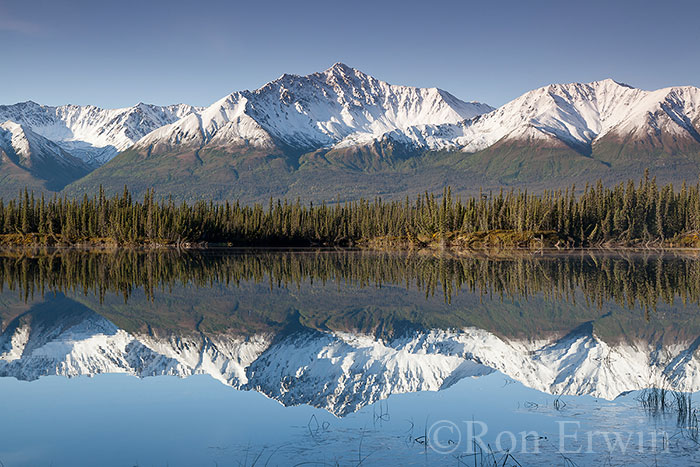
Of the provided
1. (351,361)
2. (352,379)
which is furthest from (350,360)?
(352,379)

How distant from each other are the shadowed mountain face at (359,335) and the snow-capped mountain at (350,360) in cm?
6

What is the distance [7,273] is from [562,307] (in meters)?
41.9

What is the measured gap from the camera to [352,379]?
18.0 meters

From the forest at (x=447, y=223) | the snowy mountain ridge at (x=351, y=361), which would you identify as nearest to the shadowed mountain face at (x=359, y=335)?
the snowy mountain ridge at (x=351, y=361)

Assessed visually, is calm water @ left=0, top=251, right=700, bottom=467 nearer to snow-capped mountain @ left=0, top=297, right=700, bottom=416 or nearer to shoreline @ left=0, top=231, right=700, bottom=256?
snow-capped mountain @ left=0, top=297, right=700, bottom=416

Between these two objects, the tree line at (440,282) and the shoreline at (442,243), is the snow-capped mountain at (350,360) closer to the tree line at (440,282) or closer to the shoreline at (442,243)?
the tree line at (440,282)

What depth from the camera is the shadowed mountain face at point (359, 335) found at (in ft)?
59.5

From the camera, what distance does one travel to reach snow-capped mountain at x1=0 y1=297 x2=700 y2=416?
1720cm

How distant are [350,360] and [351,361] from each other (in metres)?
0.14

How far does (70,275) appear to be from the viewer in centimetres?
5100

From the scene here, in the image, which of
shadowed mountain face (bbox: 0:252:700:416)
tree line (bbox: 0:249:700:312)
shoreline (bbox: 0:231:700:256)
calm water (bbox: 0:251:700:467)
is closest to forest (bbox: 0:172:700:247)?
shoreline (bbox: 0:231:700:256)

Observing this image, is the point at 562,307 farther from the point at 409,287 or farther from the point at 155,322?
the point at 155,322

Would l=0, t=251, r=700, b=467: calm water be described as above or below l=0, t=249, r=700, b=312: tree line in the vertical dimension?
above

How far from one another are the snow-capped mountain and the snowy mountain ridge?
3cm
